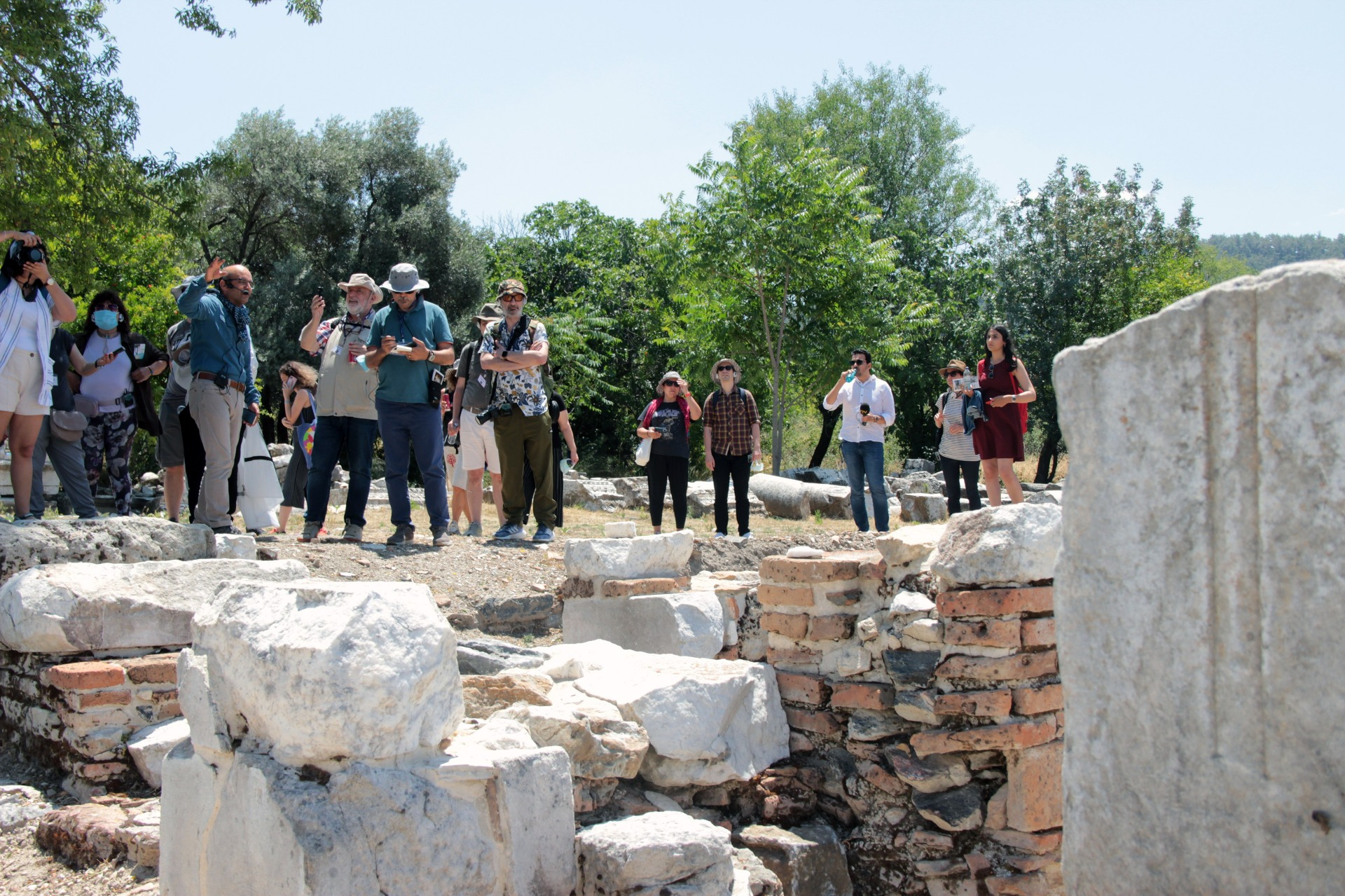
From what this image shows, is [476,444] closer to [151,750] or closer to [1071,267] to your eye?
[151,750]

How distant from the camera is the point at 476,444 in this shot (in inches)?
316

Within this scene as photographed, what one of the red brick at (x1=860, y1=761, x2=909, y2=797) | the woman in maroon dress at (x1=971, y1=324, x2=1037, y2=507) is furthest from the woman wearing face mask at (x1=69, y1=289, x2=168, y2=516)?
the woman in maroon dress at (x1=971, y1=324, x2=1037, y2=507)

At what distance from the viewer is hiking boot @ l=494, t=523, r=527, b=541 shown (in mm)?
6914

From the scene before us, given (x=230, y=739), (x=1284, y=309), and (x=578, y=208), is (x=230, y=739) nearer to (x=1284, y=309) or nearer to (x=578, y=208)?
(x=1284, y=309)

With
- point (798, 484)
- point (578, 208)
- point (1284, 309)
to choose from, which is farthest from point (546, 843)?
point (578, 208)

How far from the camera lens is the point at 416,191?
22.7 meters

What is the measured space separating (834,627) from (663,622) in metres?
1.05

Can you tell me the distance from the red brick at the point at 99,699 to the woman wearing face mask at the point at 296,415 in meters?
4.19

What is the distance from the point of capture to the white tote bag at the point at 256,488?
7074mm

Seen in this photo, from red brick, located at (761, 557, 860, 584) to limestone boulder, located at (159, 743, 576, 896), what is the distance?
1.46m

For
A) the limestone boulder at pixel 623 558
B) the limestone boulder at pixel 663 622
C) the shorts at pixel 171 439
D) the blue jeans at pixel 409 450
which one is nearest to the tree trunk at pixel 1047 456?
the blue jeans at pixel 409 450

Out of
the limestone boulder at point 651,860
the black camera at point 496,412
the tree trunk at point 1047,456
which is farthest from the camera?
the tree trunk at point 1047,456

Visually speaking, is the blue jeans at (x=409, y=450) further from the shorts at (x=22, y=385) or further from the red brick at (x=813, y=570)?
the red brick at (x=813, y=570)

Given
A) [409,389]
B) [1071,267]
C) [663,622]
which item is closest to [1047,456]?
[1071,267]
